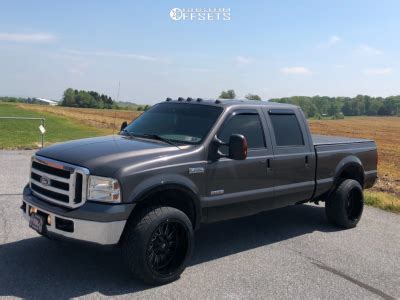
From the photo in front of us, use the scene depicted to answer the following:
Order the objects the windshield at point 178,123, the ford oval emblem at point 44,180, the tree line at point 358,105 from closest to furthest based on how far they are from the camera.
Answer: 1. the ford oval emblem at point 44,180
2. the windshield at point 178,123
3. the tree line at point 358,105

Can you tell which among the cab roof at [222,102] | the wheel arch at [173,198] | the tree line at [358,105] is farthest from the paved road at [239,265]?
the tree line at [358,105]

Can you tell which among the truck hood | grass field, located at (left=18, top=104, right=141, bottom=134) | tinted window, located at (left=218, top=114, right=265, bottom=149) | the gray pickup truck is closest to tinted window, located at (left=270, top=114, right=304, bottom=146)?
the gray pickup truck

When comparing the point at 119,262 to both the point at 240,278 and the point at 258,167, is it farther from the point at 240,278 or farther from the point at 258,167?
the point at 258,167

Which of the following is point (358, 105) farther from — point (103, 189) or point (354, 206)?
point (103, 189)

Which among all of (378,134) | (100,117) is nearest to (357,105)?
(378,134)

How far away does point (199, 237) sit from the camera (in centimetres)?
633

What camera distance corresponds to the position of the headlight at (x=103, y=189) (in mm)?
Result: 4277

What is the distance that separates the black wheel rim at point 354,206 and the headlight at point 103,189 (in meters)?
4.51

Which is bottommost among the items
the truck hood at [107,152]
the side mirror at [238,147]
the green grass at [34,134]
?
the green grass at [34,134]

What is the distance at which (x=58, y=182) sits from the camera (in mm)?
4539

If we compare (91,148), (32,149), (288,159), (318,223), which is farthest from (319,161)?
(32,149)

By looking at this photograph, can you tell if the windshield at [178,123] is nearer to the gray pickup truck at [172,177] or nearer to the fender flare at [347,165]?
the gray pickup truck at [172,177]

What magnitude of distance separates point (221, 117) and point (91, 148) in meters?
1.59

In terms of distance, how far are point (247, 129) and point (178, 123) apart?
2.95ft
